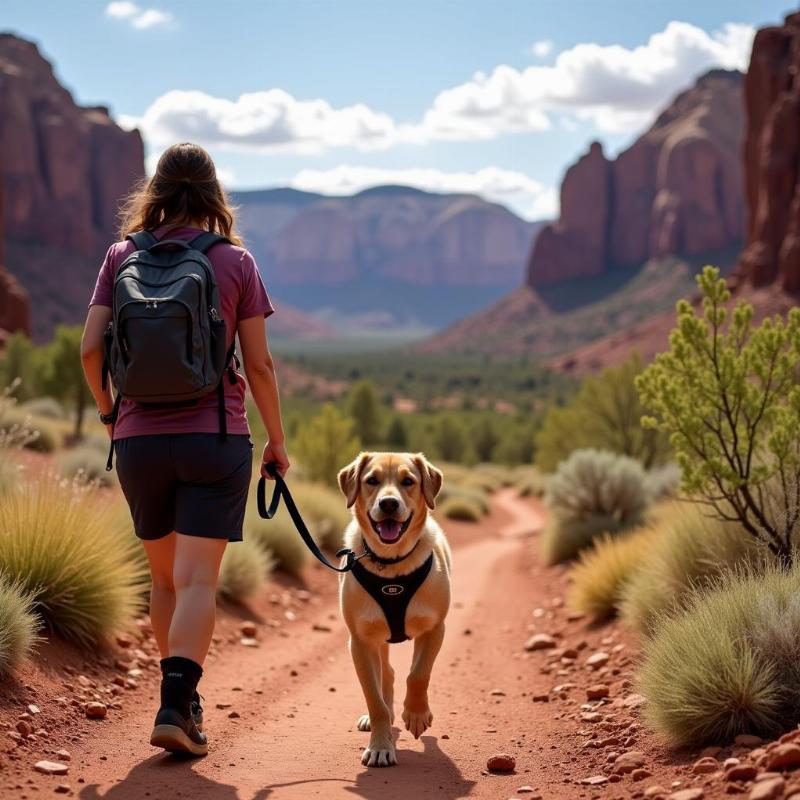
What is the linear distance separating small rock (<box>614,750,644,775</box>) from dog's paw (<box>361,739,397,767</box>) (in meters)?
1.14

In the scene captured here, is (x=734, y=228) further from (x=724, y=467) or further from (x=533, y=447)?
(x=724, y=467)

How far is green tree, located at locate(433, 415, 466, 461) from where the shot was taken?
64250mm

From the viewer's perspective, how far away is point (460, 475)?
49531 mm

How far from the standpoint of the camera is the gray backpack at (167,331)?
15.8 feet

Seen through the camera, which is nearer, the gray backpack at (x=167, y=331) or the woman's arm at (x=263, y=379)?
the gray backpack at (x=167, y=331)

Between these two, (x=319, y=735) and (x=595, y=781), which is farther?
(x=319, y=735)

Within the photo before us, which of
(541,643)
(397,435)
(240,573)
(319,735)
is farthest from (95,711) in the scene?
(397,435)

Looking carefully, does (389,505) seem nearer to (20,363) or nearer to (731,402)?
(731,402)

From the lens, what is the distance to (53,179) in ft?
447

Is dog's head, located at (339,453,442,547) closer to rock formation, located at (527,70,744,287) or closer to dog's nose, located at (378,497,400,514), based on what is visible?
dog's nose, located at (378,497,400,514)

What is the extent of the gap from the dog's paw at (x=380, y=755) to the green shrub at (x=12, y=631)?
2099 mm

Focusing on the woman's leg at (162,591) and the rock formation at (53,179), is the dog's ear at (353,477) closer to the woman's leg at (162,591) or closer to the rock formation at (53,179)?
→ the woman's leg at (162,591)

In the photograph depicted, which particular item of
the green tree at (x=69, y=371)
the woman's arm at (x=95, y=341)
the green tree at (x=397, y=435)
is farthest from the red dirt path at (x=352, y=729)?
the green tree at (x=397, y=435)

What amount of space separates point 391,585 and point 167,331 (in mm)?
1792
